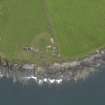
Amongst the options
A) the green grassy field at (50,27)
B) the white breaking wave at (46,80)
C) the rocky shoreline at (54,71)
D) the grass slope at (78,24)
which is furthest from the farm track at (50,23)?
the white breaking wave at (46,80)

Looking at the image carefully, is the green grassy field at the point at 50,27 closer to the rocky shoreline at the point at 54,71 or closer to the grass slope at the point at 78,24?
the grass slope at the point at 78,24

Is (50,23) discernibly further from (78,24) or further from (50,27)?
(78,24)

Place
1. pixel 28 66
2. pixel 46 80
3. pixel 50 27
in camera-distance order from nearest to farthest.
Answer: pixel 46 80 → pixel 28 66 → pixel 50 27

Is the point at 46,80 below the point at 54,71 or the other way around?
below

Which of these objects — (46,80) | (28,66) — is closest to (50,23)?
(28,66)

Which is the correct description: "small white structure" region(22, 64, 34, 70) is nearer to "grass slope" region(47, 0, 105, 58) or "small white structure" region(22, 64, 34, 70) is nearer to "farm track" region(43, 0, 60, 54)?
"farm track" region(43, 0, 60, 54)

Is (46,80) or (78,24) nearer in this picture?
(46,80)
